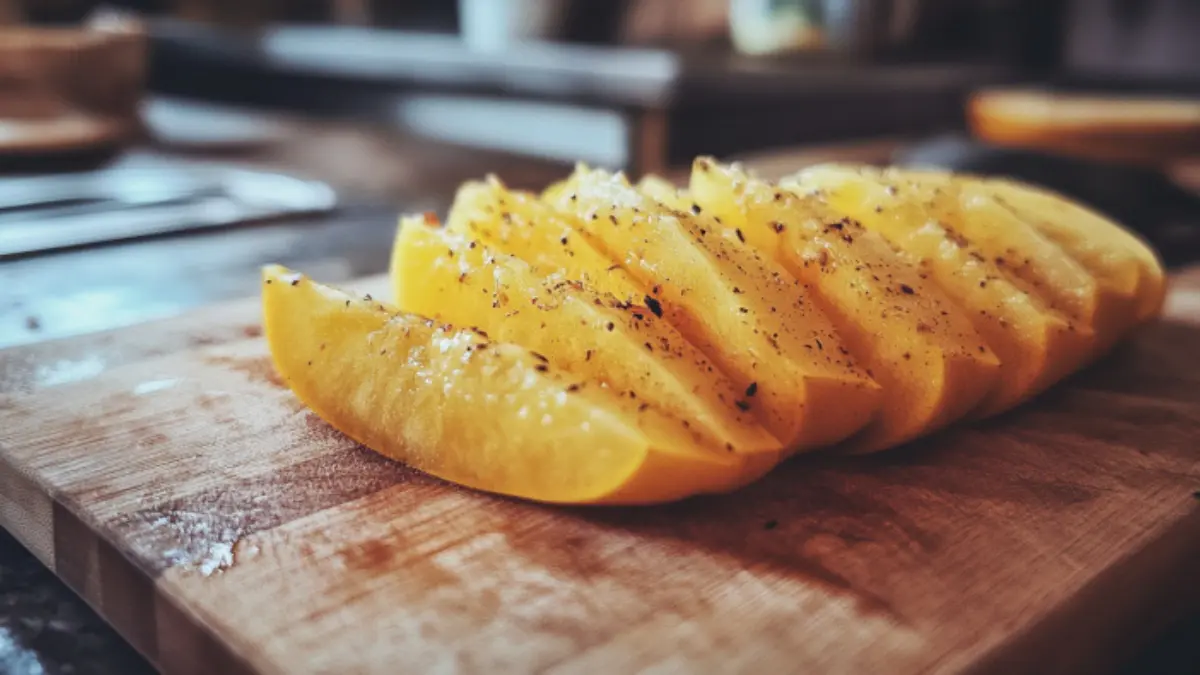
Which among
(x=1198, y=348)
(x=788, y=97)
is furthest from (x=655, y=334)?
(x=788, y=97)

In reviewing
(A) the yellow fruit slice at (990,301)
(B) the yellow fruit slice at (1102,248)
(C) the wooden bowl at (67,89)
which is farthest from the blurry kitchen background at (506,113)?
(A) the yellow fruit slice at (990,301)

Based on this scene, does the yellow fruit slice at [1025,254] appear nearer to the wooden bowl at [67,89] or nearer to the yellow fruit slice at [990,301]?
the yellow fruit slice at [990,301]

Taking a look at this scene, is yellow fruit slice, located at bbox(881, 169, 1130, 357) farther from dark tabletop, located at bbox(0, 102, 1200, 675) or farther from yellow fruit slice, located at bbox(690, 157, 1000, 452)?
dark tabletop, located at bbox(0, 102, 1200, 675)

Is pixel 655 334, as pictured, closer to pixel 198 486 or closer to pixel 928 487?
pixel 928 487

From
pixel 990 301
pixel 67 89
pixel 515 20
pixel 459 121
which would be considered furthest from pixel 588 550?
pixel 515 20

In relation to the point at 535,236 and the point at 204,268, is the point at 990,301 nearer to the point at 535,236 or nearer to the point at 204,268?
the point at 535,236

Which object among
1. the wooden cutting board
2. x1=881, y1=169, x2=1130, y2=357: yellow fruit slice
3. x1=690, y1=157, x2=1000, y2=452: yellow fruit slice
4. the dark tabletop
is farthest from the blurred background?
x1=881, y1=169, x2=1130, y2=357: yellow fruit slice
